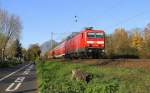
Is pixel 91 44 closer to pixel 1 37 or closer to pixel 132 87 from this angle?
pixel 132 87

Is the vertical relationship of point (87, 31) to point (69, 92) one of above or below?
above

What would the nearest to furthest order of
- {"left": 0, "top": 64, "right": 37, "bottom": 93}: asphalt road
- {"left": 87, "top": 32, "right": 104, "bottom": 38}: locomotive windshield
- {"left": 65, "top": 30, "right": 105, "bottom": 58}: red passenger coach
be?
{"left": 0, "top": 64, "right": 37, "bottom": 93}: asphalt road, {"left": 65, "top": 30, "right": 105, "bottom": 58}: red passenger coach, {"left": 87, "top": 32, "right": 104, "bottom": 38}: locomotive windshield

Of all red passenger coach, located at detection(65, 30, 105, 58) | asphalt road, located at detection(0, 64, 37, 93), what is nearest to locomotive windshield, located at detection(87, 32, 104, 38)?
red passenger coach, located at detection(65, 30, 105, 58)

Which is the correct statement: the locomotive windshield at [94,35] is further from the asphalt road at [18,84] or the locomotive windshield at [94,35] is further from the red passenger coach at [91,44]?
the asphalt road at [18,84]

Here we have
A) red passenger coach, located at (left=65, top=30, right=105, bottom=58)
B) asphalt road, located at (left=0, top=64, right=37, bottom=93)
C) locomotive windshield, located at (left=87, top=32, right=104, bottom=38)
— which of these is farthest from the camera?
locomotive windshield, located at (left=87, top=32, right=104, bottom=38)

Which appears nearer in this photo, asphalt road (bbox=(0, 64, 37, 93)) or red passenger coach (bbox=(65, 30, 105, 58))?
asphalt road (bbox=(0, 64, 37, 93))

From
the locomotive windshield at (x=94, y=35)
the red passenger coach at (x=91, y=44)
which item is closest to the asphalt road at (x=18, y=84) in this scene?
the red passenger coach at (x=91, y=44)

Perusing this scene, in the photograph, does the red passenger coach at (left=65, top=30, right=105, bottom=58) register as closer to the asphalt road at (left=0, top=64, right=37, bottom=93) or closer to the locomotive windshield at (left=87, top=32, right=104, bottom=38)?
the locomotive windshield at (left=87, top=32, right=104, bottom=38)

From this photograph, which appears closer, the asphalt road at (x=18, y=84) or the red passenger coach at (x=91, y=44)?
the asphalt road at (x=18, y=84)

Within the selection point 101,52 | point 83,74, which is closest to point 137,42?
point 101,52

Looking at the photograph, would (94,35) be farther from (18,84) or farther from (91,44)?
(18,84)

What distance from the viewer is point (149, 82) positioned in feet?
48.9

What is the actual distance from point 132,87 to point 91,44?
3237 centimetres

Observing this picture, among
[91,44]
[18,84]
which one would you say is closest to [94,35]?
Answer: [91,44]
